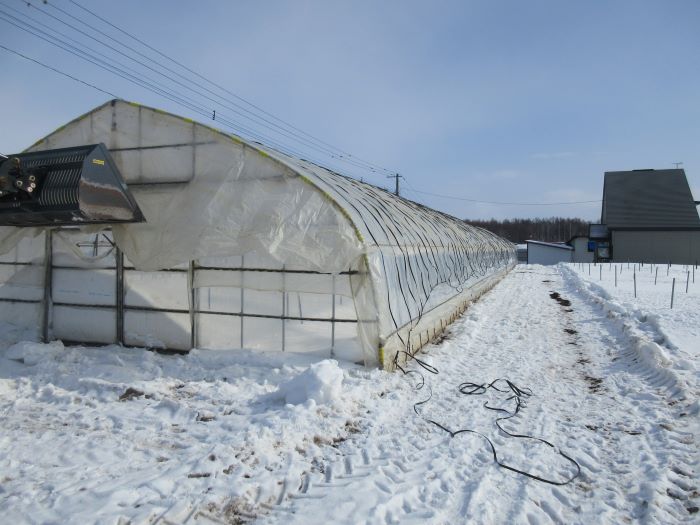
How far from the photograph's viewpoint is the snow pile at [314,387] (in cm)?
539

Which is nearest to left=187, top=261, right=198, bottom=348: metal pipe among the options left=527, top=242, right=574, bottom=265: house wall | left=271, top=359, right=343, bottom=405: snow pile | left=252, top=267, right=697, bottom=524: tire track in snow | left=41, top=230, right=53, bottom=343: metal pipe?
left=271, top=359, right=343, bottom=405: snow pile

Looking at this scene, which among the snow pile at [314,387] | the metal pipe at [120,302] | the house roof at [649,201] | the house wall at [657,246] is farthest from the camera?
the house roof at [649,201]

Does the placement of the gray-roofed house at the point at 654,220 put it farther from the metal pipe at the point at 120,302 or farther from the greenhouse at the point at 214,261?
the metal pipe at the point at 120,302

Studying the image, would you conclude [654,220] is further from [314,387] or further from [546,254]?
[314,387]

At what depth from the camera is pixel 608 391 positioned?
6246 millimetres

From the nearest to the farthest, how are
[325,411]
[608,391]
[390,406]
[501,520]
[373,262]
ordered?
[501,520]
[325,411]
[390,406]
[608,391]
[373,262]

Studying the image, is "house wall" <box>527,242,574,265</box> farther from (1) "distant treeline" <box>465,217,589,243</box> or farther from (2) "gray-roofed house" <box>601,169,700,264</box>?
(1) "distant treeline" <box>465,217,589,243</box>

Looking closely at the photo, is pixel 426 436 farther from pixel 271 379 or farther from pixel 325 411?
pixel 271 379

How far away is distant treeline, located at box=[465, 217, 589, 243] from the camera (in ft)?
356

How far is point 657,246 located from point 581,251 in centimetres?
1198

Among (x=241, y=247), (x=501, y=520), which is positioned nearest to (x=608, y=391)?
(x=501, y=520)

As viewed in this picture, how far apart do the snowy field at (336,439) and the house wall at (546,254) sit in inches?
1984

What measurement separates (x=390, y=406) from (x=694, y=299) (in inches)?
536

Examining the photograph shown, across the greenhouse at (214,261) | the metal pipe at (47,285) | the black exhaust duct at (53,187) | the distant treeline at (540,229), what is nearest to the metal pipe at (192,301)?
the greenhouse at (214,261)
